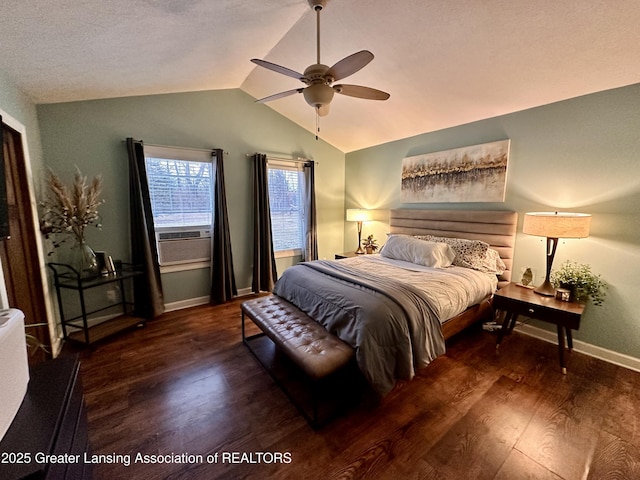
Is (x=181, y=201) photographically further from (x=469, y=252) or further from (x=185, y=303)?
(x=469, y=252)

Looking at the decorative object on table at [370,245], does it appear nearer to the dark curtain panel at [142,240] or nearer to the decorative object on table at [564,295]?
the decorative object on table at [564,295]

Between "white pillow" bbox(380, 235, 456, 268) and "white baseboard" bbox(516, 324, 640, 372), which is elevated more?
"white pillow" bbox(380, 235, 456, 268)

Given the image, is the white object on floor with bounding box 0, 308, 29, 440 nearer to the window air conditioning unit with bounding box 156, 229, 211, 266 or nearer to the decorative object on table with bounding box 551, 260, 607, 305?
the window air conditioning unit with bounding box 156, 229, 211, 266

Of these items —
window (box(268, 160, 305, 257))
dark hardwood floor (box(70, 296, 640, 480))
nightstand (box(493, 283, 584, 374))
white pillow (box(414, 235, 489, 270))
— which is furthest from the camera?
window (box(268, 160, 305, 257))

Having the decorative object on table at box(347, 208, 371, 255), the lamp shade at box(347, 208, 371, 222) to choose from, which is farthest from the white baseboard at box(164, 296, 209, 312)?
Answer: the lamp shade at box(347, 208, 371, 222)

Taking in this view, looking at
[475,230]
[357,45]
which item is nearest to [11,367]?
[357,45]

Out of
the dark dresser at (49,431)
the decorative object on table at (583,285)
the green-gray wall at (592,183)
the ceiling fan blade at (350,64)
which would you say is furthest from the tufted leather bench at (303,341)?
the green-gray wall at (592,183)

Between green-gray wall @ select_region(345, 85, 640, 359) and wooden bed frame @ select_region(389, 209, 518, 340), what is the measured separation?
11 centimetres

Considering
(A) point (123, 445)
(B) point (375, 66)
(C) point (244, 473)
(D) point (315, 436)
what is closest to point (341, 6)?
(B) point (375, 66)

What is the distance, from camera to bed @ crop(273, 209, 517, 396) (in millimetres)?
1771

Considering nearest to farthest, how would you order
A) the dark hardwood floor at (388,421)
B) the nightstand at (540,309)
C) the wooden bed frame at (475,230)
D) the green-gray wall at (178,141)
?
1. the dark hardwood floor at (388,421)
2. the nightstand at (540,309)
3. the wooden bed frame at (475,230)
4. the green-gray wall at (178,141)

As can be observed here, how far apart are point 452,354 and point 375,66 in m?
2.83

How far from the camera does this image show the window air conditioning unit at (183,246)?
330 cm

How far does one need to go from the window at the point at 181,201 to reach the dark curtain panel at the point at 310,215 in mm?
1495
